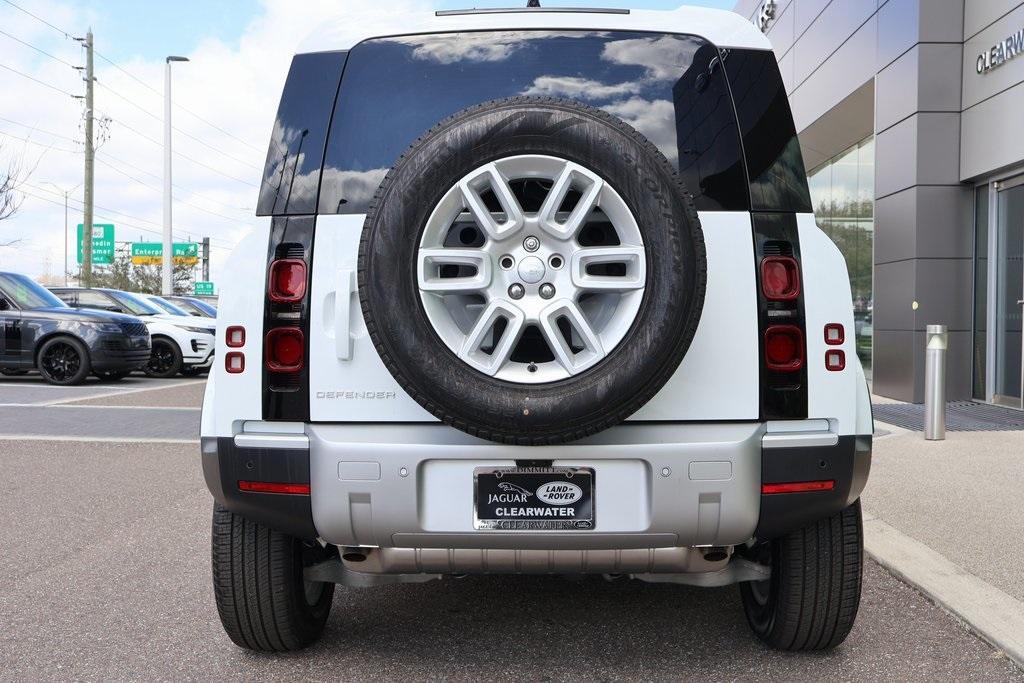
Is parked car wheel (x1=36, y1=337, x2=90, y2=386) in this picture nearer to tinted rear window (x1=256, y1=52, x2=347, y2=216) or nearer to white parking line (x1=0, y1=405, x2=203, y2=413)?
white parking line (x1=0, y1=405, x2=203, y2=413)

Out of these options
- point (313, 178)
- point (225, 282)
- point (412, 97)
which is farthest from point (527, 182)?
point (225, 282)

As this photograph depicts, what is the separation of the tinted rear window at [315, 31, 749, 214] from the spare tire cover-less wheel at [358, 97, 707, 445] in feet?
0.88

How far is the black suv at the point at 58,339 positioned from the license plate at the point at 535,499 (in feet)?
43.7

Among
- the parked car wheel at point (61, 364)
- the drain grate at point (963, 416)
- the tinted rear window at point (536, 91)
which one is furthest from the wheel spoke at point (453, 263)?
the parked car wheel at point (61, 364)

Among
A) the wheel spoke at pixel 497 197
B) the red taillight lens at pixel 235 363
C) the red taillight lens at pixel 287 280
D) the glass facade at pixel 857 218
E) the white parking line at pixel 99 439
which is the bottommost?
the white parking line at pixel 99 439

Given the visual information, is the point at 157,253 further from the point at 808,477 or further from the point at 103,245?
the point at 808,477

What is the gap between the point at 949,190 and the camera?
39.8 feet

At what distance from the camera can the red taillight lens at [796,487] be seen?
279 cm

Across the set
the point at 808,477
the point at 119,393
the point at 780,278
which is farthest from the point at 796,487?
the point at 119,393

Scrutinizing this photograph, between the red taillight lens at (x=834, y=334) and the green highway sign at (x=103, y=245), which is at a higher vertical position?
the green highway sign at (x=103, y=245)

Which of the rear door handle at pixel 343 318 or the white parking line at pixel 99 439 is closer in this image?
the rear door handle at pixel 343 318

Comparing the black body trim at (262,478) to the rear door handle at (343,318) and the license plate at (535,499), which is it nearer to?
the rear door handle at (343,318)

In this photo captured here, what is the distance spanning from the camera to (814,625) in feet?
10.3

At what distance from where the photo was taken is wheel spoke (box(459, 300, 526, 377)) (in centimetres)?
256
